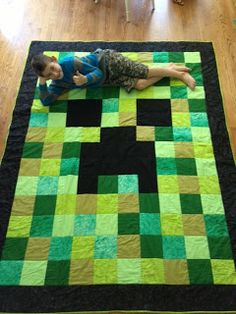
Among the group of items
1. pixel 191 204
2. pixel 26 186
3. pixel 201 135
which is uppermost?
pixel 201 135

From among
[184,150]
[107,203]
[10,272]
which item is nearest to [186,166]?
[184,150]

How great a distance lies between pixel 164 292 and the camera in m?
1.21

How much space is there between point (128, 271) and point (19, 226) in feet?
1.61

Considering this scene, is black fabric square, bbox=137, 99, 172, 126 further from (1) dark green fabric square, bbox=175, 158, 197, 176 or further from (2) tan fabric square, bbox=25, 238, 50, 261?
(2) tan fabric square, bbox=25, 238, 50, 261

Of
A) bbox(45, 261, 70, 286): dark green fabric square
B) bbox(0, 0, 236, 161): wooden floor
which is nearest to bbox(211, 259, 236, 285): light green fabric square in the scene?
bbox(45, 261, 70, 286): dark green fabric square

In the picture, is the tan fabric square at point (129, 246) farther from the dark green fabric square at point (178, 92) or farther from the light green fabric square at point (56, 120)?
the dark green fabric square at point (178, 92)

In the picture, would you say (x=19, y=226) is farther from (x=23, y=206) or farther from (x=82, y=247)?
(x=82, y=247)

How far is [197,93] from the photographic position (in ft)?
5.64

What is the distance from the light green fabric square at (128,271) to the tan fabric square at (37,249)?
30cm

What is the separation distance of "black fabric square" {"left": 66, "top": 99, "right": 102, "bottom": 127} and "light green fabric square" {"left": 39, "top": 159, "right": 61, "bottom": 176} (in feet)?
0.73

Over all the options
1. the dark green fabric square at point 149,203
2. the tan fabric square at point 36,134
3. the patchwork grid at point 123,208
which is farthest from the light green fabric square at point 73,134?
the dark green fabric square at point 149,203

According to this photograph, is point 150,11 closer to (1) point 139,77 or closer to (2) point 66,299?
(1) point 139,77

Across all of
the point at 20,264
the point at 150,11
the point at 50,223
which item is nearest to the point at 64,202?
the point at 50,223

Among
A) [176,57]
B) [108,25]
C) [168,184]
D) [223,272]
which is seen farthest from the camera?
[108,25]
